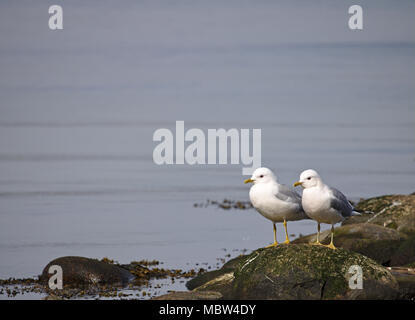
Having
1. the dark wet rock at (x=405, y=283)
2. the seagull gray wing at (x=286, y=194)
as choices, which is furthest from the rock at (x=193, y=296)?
the dark wet rock at (x=405, y=283)

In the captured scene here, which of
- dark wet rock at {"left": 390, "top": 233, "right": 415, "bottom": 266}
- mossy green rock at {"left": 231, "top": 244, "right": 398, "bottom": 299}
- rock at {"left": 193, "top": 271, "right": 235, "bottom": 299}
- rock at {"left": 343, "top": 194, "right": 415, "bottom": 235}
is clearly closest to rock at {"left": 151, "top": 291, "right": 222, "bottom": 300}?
rock at {"left": 193, "top": 271, "right": 235, "bottom": 299}

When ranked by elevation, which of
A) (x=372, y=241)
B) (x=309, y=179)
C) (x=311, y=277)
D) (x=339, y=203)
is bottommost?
(x=311, y=277)

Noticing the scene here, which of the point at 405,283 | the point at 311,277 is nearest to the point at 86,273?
the point at 311,277

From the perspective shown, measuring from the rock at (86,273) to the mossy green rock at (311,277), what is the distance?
3540 mm

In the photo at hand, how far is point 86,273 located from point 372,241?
4.90 metres

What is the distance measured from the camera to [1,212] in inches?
816

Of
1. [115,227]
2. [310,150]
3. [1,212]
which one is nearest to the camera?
[115,227]

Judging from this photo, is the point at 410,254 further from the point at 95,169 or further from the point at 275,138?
the point at 275,138

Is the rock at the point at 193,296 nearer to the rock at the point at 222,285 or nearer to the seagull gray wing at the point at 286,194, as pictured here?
the rock at the point at 222,285

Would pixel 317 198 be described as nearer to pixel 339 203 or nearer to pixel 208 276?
pixel 339 203

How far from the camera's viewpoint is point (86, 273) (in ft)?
47.1

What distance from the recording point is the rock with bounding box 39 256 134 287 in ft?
46.9
